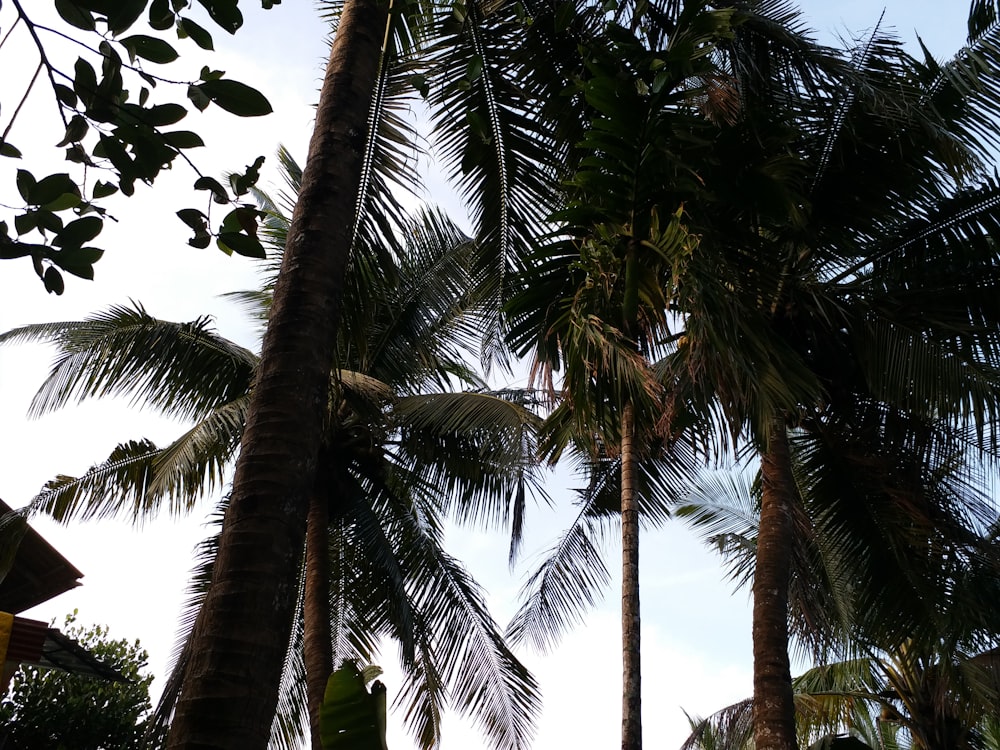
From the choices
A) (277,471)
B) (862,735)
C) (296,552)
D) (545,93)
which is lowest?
(296,552)

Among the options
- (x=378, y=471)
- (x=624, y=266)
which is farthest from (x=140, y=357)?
(x=624, y=266)

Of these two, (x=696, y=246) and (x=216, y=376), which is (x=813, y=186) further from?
(x=216, y=376)

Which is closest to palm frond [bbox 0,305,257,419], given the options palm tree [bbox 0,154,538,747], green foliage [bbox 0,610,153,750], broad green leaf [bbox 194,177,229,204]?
palm tree [bbox 0,154,538,747]

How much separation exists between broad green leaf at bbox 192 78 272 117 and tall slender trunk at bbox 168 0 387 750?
1.08 meters

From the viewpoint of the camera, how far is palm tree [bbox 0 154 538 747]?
1083 cm

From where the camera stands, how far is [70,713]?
14094mm

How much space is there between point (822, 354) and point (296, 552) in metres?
6.99

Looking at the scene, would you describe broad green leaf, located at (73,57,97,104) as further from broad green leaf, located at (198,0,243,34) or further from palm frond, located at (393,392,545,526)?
palm frond, located at (393,392,545,526)

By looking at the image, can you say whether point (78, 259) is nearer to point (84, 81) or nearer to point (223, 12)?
point (84, 81)

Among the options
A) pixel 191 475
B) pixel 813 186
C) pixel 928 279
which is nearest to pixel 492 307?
pixel 813 186

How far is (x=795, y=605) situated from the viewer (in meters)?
11.2

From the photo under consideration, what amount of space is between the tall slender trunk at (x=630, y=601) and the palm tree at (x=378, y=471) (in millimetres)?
3667

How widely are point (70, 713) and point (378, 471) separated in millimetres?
6582

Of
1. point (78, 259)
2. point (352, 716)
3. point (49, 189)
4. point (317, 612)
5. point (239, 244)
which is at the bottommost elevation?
point (352, 716)
